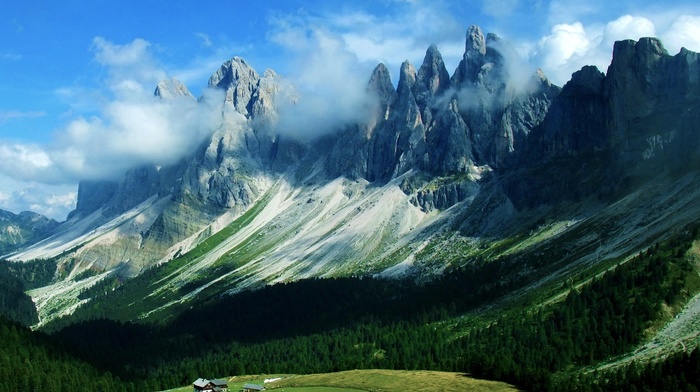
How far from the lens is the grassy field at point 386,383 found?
389 feet

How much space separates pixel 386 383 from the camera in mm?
125062

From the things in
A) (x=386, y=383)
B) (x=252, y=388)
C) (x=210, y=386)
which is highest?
(x=210, y=386)

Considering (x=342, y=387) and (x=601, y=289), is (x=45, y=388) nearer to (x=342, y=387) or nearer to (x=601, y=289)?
(x=342, y=387)

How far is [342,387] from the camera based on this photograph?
12369cm

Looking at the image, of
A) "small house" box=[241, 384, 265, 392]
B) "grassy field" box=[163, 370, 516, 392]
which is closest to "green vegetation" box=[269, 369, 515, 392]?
"grassy field" box=[163, 370, 516, 392]

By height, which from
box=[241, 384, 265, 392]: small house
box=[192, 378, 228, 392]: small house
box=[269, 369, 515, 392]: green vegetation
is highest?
box=[192, 378, 228, 392]: small house

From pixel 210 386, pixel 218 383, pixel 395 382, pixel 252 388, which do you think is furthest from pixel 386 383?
pixel 210 386

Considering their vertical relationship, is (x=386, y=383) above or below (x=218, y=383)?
below

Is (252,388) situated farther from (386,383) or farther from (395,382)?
(395,382)

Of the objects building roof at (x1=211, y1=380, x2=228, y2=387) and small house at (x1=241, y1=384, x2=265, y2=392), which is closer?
small house at (x1=241, y1=384, x2=265, y2=392)

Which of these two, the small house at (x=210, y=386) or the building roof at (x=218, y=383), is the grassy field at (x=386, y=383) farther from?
the small house at (x=210, y=386)

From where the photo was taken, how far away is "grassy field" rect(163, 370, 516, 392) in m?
119

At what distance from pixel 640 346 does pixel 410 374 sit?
160 ft

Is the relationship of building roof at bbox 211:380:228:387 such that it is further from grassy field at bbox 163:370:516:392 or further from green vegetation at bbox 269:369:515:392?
green vegetation at bbox 269:369:515:392
